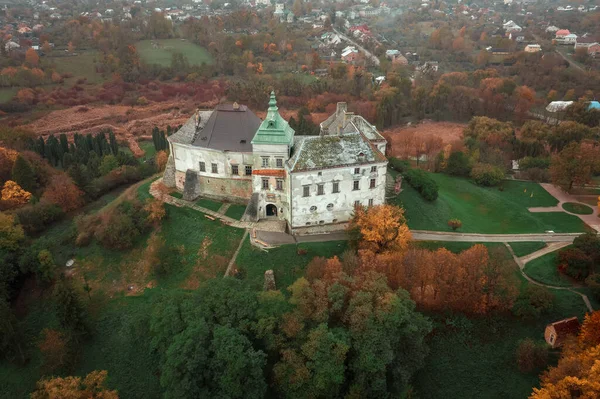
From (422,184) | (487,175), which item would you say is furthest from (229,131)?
(487,175)

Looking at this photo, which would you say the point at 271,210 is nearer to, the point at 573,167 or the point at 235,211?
the point at 235,211

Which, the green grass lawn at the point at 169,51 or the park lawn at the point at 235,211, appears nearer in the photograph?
the park lawn at the point at 235,211

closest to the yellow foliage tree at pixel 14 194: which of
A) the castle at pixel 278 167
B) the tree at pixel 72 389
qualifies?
the castle at pixel 278 167

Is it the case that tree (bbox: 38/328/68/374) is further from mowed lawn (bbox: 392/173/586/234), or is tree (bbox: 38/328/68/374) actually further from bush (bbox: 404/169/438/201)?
bush (bbox: 404/169/438/201)

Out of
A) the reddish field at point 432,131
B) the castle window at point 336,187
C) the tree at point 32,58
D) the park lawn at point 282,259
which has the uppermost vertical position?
the tree at point 32,58

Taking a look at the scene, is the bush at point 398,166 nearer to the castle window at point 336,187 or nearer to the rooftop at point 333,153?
the rooftop at point 333,153

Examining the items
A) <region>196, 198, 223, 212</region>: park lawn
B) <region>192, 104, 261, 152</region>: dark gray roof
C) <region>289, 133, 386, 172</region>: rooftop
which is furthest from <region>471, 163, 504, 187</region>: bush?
<region>196, 198, 223, 212</region>: park lawn

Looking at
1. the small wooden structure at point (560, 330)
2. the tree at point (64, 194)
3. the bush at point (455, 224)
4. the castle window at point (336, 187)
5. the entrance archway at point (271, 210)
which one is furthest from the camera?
the tree at point (64, 194)
